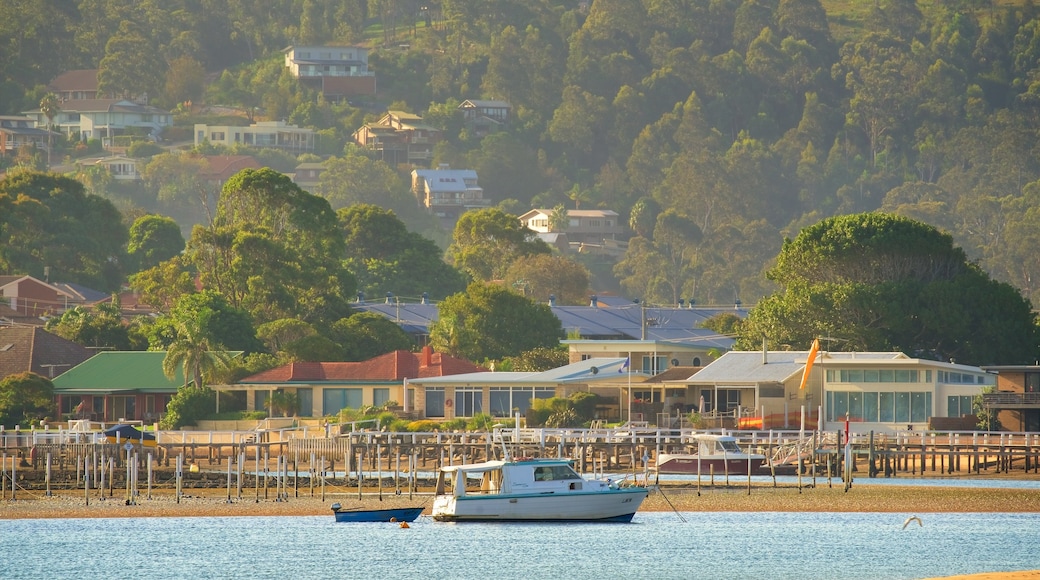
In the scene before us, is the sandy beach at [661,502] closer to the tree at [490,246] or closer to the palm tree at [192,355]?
the palm tree at [192,355]

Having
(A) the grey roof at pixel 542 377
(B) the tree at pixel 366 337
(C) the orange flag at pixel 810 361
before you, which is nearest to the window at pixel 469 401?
(A) the grey roof at pixel 542 377

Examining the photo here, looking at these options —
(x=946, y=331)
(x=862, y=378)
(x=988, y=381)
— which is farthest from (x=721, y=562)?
(x=946, y=331)

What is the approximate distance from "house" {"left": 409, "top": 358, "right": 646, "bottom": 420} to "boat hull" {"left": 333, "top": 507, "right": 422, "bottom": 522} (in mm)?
33326

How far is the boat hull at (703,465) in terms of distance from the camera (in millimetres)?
72719

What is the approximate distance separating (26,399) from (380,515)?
138 feet

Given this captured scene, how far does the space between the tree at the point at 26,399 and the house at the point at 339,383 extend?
797cm

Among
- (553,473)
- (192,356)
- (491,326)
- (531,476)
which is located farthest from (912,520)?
(491,326)

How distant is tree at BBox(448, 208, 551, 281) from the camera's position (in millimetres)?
179625

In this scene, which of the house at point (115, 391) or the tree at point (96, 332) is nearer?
the house at point (115, 391)

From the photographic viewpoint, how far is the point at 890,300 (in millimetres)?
98812

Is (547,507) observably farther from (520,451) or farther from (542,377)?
(542,377)

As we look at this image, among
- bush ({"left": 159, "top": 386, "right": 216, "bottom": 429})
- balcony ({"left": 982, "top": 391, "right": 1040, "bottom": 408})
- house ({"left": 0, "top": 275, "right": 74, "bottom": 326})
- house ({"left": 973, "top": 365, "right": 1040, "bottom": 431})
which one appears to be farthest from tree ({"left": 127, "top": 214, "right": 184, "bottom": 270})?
balcony ({"left": 982, "top": 391, "right": 1040, "bottom": 408})

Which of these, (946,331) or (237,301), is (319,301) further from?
(946,331)

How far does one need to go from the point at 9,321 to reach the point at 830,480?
80.5 metres
